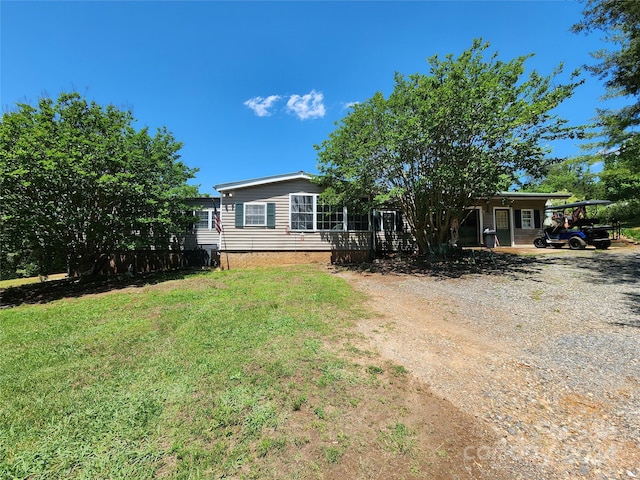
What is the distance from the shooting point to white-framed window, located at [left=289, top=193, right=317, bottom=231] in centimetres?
1259

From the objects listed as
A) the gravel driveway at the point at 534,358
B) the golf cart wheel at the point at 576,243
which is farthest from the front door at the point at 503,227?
the gravel driveway at the point at 534,358

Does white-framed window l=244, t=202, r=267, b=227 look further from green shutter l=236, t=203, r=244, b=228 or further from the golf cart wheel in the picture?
the golf cart wheel

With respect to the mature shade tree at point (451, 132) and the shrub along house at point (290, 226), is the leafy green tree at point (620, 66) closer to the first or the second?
the mature shade tree at point (451, 132)

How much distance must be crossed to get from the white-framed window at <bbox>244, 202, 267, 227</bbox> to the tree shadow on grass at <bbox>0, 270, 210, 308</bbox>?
10.5 ft

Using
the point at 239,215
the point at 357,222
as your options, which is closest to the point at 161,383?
the point at 239,215

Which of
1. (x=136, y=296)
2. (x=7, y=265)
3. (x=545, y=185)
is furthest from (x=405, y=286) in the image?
(x=545, y=185)

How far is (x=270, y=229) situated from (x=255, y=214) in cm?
92

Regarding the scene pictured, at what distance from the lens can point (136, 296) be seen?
771 centimetres

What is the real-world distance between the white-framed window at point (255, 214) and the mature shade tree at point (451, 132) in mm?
3742

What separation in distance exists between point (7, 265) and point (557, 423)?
60.3ft

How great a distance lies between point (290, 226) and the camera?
41.3 ft

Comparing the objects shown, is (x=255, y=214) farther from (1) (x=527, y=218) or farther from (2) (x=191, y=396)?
(1) (x=527, y=218)

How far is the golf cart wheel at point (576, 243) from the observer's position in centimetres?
1304

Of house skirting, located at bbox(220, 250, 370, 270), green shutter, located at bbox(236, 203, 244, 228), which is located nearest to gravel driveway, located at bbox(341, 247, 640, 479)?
house skirting, located at bbox(220, 250, 370, 270)
